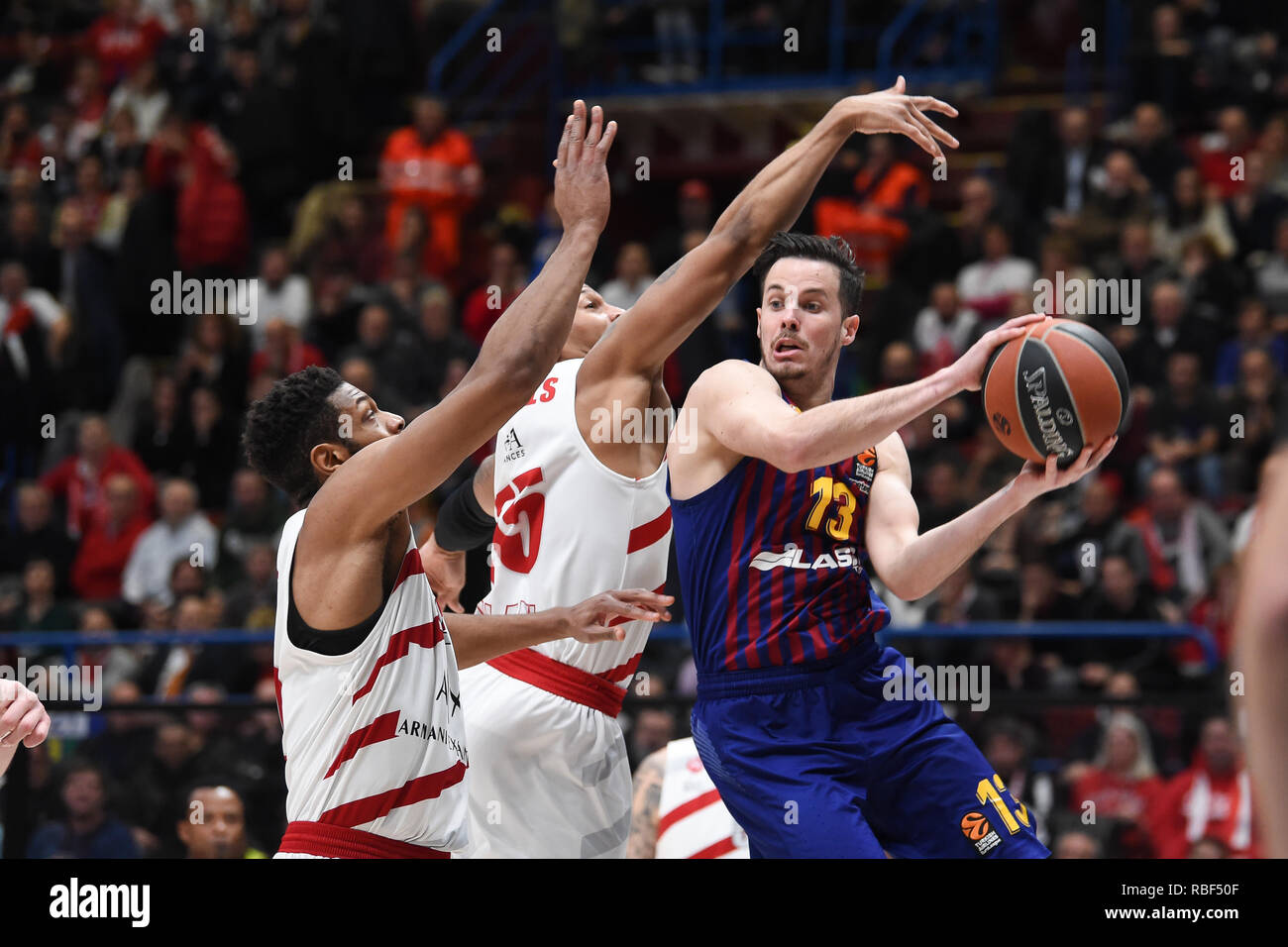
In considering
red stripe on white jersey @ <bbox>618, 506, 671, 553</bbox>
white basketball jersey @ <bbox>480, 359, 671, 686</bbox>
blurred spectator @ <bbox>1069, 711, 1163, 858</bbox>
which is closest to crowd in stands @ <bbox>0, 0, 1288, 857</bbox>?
blurred spectator @ <bbox>1069, 711, 1163, 858</bbox>

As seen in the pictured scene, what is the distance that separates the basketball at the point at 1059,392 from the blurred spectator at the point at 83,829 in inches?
195

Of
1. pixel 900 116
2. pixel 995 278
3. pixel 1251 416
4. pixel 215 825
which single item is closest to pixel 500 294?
pixel 995 278

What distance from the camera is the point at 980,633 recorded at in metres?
8.16

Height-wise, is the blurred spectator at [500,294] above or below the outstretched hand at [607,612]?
above

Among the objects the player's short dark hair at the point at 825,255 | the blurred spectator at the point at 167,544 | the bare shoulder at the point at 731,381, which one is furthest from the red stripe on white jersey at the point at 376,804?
the blurred spectator at the point at 167,544

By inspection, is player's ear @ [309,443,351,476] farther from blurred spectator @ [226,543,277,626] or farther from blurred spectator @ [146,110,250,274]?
blurred spectator @ [146,110,250,274]

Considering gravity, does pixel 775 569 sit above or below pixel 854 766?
above

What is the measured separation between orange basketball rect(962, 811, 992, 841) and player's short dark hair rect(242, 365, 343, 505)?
1956 mm

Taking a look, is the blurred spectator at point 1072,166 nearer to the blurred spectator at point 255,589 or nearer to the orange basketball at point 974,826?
the blurred spectator at point 255,589

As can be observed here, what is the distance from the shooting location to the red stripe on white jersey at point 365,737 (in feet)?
13.1

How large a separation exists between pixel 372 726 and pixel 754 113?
11515mm

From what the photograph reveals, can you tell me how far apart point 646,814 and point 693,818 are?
0.24 metres

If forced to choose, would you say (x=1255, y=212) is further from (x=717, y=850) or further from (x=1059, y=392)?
(x=1059, y=392)
